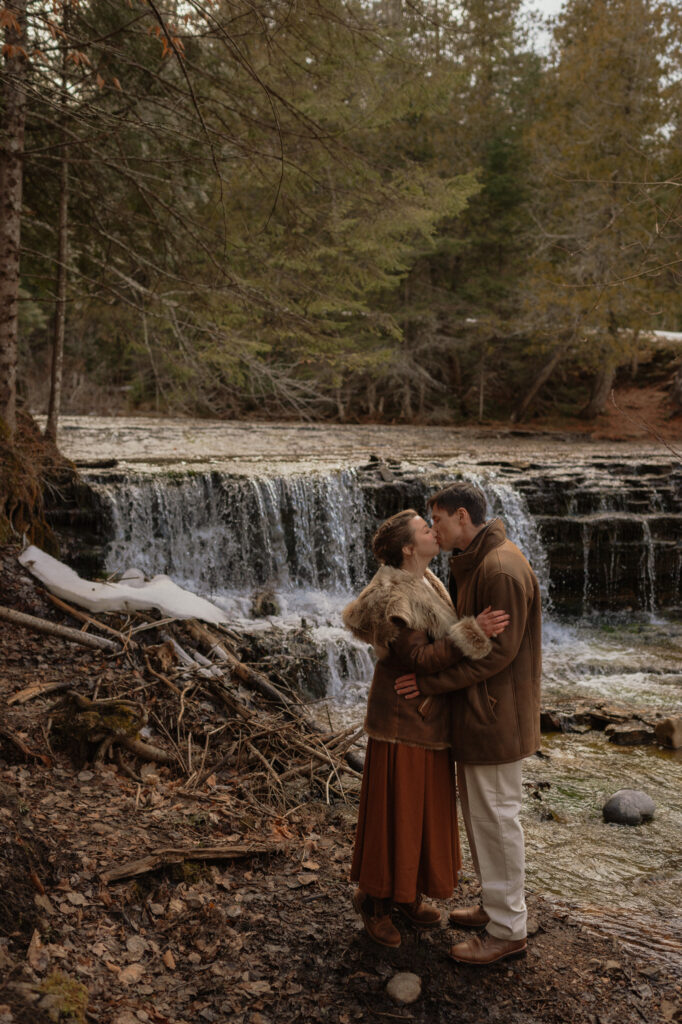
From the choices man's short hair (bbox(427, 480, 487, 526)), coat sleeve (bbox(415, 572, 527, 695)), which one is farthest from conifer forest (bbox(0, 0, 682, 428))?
coat sleeve (bbox(415, 572, 527, 695))

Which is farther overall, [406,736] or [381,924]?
[381,924]

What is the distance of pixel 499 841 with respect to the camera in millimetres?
3215

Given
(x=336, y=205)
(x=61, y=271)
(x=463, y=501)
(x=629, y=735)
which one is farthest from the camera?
(x=61, y=271)

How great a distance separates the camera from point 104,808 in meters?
4.12

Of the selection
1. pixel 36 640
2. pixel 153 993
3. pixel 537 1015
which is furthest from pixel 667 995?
pixel 36 640

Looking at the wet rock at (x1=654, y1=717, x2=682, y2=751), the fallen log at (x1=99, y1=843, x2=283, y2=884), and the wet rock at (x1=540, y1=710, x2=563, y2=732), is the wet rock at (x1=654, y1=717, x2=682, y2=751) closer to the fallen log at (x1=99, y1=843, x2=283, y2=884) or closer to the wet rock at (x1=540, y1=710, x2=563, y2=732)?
the wet rock at (x1=540, y1=710, x2=563, y2=732)

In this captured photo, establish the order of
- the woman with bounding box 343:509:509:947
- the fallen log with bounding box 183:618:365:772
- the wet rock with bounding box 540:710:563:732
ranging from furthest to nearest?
the wet rock with bounding box 540:710:563:732
the fallen log with bounding box 183:618:365:772
the woman with bounding box 343:509:509:947

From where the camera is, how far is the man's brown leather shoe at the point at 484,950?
3232 millimetres

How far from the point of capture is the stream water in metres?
7.95

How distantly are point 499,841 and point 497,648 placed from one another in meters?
0.79

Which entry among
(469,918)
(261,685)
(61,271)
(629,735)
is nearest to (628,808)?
(629,735)

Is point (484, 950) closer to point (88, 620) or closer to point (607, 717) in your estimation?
point (88, 620)

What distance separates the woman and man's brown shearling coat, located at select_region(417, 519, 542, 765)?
0.08 m

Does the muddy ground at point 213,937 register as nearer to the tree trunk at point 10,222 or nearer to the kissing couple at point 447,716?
the kissing couple at point 447,716
